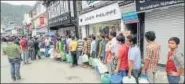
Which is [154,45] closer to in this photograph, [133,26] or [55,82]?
[55,82]

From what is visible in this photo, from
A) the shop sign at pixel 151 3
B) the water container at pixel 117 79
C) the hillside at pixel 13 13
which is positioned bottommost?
the water container at pixel 117 79

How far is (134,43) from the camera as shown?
7.57 metres

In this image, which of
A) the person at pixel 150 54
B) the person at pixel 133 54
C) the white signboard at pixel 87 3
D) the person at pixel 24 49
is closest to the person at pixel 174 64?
the person at pixel 150 54

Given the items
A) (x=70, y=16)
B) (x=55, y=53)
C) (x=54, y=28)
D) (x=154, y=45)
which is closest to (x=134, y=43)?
(x=154, y=45)

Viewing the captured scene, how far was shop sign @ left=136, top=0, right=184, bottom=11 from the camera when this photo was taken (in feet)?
43.1

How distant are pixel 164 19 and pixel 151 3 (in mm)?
907

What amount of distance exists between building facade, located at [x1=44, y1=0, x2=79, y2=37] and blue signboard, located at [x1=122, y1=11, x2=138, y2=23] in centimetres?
1229

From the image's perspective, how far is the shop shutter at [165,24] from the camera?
13461 millimetres

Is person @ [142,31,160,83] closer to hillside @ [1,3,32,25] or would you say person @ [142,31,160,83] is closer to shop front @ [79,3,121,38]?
shop front @ [79,3,121,38]

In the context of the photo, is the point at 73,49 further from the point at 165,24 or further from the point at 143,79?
the point at 143,79

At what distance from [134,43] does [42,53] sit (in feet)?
53.6

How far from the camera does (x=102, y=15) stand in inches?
859

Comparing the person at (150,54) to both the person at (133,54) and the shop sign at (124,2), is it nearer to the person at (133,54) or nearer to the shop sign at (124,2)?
the person at (133,54)

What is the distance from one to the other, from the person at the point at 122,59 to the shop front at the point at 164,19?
5202 millimetres
